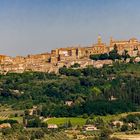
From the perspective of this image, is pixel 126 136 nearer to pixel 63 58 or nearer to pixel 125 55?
pixel 125 55

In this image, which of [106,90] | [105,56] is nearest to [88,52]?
[105,56]

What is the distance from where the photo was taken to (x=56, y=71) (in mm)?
66312

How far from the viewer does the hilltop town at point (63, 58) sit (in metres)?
68.4

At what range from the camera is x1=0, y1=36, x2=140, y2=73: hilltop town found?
68.4m

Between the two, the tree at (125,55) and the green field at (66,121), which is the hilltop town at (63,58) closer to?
the tree at (125,55)

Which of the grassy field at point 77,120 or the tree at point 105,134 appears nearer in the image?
the tree at point 105,134

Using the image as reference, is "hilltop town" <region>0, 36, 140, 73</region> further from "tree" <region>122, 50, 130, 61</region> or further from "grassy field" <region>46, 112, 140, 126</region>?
"grassy field" <region>46, 112, 140, 126</region>

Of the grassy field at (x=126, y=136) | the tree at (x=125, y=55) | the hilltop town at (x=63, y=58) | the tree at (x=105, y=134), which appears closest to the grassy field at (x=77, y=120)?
the grassy field at (x=126, y=136)

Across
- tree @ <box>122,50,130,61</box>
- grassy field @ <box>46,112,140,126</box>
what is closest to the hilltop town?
tree @ <box>122,50,130,61</box>

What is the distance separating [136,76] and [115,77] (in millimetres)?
2370

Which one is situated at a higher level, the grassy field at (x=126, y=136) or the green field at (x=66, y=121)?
the green field at (x=66, y=121)

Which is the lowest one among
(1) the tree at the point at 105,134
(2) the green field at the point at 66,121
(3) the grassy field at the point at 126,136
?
(3) the grassy field at the point at 126,136

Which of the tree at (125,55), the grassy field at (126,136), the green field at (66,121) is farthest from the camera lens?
the tree at (125,55)

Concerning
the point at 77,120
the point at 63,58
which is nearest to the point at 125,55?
the point at 63,58
